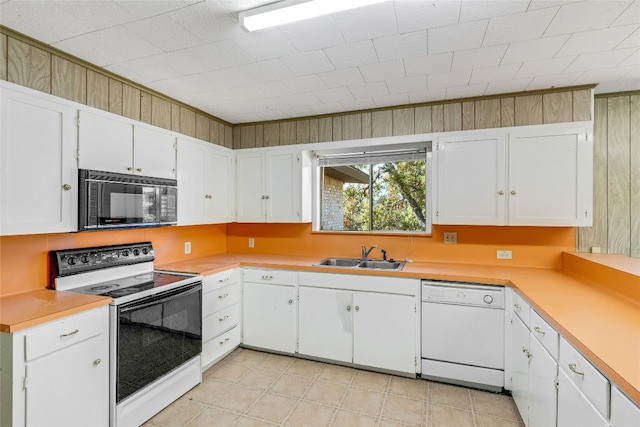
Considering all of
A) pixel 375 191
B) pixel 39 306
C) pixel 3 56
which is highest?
pixel 3 56

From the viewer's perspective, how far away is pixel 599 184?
2758 millimetres

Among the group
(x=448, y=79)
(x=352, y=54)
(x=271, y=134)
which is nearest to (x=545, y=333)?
(x=448, y=79)

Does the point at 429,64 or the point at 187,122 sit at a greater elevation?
the point at 429,64

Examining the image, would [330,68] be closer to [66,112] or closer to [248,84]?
[248,84]

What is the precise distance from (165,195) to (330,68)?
66.3 inches

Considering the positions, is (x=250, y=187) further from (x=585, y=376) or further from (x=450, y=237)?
(x=585, y=376)

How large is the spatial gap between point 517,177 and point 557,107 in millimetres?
713

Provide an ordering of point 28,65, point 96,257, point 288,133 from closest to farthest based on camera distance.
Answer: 1. point 28,65
2. point 96,257
3. point 288,133

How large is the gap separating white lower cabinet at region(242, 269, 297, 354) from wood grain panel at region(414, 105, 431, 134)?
6.22 ft

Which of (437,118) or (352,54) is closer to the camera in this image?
(352,54)

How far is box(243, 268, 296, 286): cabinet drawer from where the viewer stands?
3.00 meters

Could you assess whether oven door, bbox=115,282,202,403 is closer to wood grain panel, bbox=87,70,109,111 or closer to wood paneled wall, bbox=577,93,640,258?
wood grain panel, bbox=87,70,109,111

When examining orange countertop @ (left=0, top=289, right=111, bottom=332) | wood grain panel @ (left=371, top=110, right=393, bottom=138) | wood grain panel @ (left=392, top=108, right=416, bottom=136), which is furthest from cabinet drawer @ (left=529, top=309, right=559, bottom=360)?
orange countertop @ (left=0, top=289, right=111, bottom=332)

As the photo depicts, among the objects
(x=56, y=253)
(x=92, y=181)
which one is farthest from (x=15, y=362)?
(x=92, y=181)
